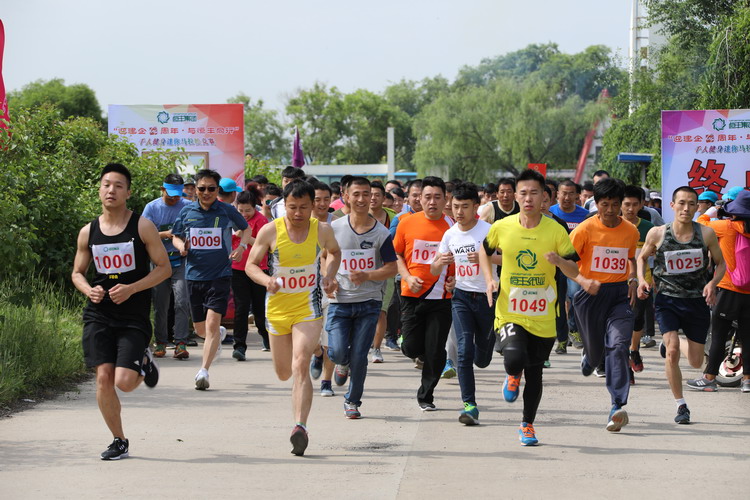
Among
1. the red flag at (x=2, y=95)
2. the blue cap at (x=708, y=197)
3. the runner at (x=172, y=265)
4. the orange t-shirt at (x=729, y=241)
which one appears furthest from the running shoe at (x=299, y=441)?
the blue cap at (x=708, y=197)

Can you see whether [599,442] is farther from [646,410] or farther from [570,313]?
[570,313]

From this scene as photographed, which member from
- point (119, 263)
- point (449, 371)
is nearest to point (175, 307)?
point (449, 371)

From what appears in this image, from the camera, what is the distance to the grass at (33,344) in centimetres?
939

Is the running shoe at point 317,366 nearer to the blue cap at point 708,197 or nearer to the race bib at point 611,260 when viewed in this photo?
the race bib at point 611,260

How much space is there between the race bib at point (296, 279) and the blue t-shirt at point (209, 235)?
354cm

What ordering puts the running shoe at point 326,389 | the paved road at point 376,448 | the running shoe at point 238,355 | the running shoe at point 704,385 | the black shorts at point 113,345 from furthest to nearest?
the running shoe at point 238,355 → the running shoe at point 704,385 → the running shoe at point 326,389 → the black shorts at point 113,345 → the paved road at point 376,448

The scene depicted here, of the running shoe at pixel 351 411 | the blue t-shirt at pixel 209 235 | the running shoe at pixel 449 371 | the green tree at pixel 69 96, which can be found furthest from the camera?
the green tree at pixel 69 96

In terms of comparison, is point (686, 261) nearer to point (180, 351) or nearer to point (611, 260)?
point (611, 260)

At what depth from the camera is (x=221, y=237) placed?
1119 centimetres

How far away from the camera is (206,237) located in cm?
1116

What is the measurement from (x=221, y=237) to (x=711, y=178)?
24.4ft

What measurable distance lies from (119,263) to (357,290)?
2.20m

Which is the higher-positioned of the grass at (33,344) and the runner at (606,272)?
the runner at (606,272)

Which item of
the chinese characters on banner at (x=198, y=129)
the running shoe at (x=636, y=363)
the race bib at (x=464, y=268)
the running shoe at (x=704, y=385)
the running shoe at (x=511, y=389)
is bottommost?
the running shoe at (x=704, y=385)
